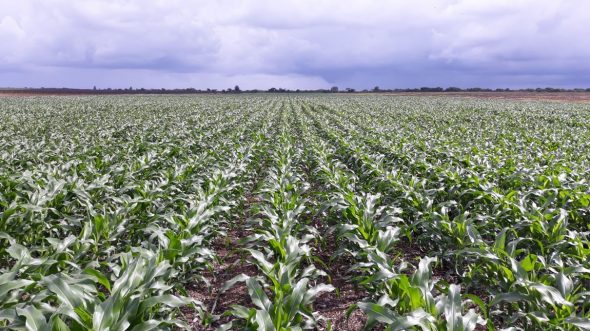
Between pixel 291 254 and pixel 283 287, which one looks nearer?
pixel 283 287

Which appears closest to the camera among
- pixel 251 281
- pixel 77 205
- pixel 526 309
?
pixel 251 281

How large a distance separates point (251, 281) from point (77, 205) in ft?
13.8

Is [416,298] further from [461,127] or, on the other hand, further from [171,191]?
[461,127]

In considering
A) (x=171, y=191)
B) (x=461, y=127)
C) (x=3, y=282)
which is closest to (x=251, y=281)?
(x=3, y=282)

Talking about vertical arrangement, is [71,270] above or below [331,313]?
above

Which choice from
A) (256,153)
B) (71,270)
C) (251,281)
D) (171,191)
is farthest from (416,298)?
(256,153)

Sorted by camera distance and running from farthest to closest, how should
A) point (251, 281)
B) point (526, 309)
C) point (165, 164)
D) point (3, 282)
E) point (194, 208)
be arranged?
point (165, 164), point (194, 208), point (526, 309), point (251, 281), point (3, 282)

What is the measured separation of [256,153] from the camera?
10836 mm

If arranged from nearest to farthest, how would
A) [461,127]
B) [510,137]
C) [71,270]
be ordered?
[71,270] < [510,137] < [461,127]

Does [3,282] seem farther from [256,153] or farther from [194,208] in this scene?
[256,153]

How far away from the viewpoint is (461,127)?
19594mm

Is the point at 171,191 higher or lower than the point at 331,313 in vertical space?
higher

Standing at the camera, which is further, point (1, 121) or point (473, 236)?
point (1, 121)

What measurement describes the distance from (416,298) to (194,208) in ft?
9.08
